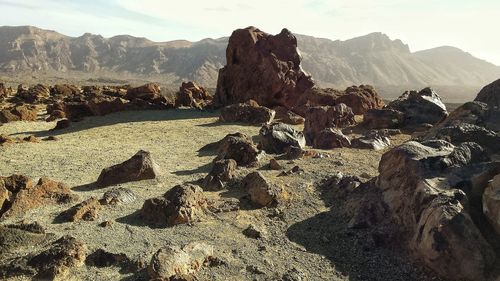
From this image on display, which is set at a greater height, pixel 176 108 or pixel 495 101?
pixel 495 101

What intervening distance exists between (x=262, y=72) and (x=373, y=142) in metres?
13.5

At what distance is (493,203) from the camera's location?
865cm

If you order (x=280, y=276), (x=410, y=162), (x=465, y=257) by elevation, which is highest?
(x=410, y=162)

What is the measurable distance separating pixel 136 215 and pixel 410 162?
6198 mm

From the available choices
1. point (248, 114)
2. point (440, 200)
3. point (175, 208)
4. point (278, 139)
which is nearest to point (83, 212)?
point (175, 208)

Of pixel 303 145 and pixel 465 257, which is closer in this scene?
pixel 465 257

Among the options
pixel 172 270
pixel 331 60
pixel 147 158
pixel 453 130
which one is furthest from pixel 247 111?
pixel 331 60

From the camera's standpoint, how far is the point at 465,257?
8141mm

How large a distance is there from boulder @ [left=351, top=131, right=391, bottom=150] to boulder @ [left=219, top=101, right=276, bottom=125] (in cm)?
697

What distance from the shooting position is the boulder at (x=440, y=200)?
8211mm

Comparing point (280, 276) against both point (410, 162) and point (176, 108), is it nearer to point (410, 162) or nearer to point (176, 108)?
point (410, 162)

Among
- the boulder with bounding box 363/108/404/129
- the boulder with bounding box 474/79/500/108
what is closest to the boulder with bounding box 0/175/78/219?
the boulder with bounding box 474/79/500/108

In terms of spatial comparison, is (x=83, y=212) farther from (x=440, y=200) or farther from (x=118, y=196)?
(x=440, y=200)

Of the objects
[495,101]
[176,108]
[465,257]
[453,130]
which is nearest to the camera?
[465,257]
